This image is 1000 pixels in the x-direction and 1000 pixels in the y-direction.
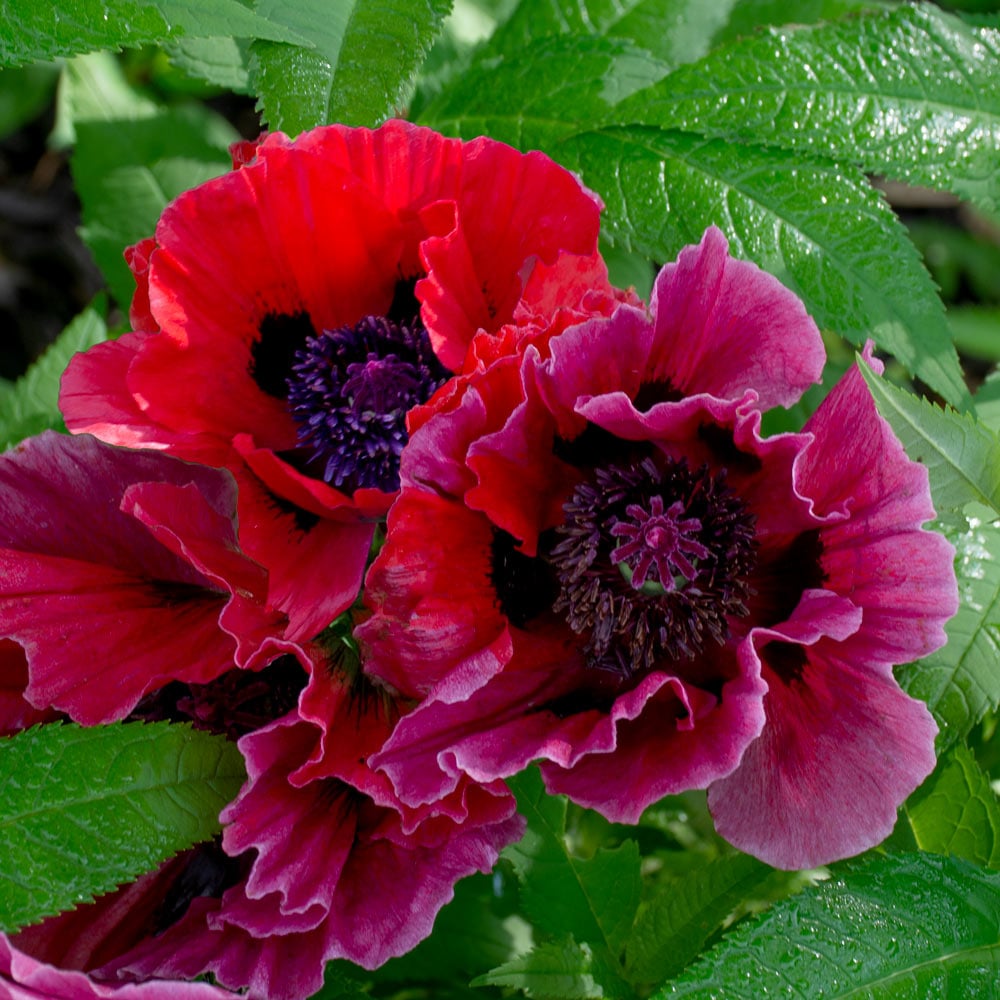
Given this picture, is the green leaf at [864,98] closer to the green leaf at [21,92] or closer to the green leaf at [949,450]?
the green leaf at [949,450]

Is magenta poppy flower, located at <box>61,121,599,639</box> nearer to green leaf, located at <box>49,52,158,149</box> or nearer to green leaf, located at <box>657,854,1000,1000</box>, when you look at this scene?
green leaf, located at <box>657,854,1000,1000</box>

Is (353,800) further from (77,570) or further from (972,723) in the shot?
(972,723)

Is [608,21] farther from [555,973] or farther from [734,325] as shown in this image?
[555,973]

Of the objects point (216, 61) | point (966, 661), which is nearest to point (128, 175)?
point (216, 61)

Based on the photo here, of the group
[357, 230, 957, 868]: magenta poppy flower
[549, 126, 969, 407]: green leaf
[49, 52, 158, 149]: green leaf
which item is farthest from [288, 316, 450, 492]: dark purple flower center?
[49, 52, 158, 149]: green leaf

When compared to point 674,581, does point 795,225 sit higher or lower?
higher

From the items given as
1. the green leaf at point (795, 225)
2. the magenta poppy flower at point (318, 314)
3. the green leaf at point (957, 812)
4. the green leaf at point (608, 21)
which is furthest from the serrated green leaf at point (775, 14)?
the green leaf at point (957, 812)

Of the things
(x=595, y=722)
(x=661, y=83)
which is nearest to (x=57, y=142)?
(x=661, y=83)
